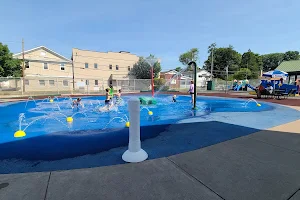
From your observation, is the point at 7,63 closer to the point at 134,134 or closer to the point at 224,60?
the point at 134,134

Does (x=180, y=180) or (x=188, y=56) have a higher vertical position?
(x=188, y=56)

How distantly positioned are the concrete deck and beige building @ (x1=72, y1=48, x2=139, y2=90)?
32.6m

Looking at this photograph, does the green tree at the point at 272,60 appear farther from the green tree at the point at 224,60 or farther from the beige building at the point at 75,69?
the beige building at the point at 75,69

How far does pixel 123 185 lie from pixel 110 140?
250cm

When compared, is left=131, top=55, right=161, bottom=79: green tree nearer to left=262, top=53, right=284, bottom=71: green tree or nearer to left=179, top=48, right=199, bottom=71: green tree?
left=179, top=48, right=199, bottom=71: green tree

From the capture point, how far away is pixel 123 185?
2387 millimetres

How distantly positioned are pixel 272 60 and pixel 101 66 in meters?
95.3

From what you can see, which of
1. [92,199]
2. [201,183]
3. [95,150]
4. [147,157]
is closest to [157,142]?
[147,157]

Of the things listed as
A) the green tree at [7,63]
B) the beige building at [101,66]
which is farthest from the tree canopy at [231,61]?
the green tree at [7,63]

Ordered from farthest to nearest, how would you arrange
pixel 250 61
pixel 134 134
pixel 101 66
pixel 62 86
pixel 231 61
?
pixel 250 61
pixel 231 61
pixel 101 66
pixel 62 86
pixel 134 134

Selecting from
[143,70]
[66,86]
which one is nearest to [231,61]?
[143,70]

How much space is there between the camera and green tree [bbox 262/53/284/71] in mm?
89812

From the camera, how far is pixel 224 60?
6944 centimetres

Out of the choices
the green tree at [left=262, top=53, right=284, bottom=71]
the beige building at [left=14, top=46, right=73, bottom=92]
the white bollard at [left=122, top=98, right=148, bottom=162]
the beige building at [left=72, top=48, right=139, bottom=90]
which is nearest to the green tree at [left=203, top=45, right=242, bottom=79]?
the green tree at [left=262, top=53, right=284, bottom=71]
